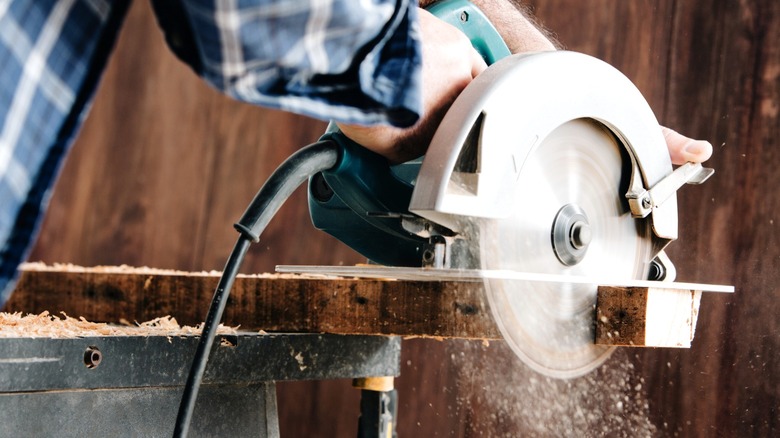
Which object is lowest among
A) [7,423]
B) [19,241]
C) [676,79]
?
[7,423]

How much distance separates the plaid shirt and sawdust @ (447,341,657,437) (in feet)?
2.69

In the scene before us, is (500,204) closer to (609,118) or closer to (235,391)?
(609,118)

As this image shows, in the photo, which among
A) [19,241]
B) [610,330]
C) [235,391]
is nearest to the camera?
[19,241]

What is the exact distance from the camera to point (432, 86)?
95cm

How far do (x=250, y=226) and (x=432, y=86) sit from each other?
0.28 meters

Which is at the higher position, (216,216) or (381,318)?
(216,216)

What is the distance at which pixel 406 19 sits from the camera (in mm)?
690

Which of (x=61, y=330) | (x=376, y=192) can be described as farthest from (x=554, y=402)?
(x=61, y=330)

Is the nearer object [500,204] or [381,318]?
[500,204]

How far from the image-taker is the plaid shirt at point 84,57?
0.55m

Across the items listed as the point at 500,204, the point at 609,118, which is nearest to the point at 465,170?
the point at 500,204

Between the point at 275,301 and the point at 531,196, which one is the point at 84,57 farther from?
the point at 275,301

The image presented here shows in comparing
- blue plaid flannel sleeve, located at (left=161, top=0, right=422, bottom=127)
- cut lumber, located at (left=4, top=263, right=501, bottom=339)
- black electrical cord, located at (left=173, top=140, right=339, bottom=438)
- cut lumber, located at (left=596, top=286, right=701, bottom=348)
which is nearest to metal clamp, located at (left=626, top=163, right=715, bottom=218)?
cut lumber, located at (left=596, top=286, right=701, bottom=348)

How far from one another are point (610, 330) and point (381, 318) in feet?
1.03
